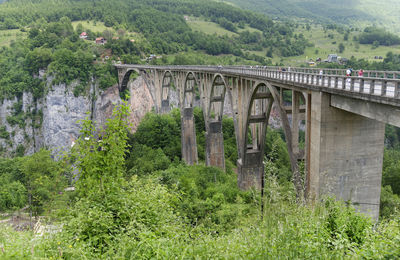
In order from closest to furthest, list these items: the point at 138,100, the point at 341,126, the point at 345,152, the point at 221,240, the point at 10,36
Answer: the point at 221,240
the point at 341,126
the point at 345,152
the point at 138,100
the point at 10,36

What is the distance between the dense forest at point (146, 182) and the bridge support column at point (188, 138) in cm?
228

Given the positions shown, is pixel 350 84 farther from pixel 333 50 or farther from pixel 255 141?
pixel 333 50

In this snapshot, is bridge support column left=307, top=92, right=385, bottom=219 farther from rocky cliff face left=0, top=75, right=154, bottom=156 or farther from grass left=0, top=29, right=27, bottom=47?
grass left=0, top=29, right=27, bottom=47

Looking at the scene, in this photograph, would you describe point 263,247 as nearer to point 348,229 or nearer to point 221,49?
point 348,229

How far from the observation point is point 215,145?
Result: 4759cm

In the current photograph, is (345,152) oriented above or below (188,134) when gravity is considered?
above

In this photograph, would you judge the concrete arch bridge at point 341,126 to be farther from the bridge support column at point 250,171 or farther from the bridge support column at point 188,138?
the bridge support column at point 188,138

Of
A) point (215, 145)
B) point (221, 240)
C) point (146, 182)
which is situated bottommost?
point (215, 145)

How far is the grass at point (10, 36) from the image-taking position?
Answer: 110 meters

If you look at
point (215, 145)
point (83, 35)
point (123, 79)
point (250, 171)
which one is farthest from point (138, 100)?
point (250, 171)

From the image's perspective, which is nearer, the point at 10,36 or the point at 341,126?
the point at 341,126

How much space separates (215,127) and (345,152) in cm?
2908

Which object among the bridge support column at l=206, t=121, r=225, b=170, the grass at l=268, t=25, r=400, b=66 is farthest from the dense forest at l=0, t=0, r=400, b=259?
the grass at l=268, t=25, r=400, b=66

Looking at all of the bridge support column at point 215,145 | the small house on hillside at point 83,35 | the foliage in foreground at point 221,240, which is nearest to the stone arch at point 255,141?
the bridge support column at point 215,145
